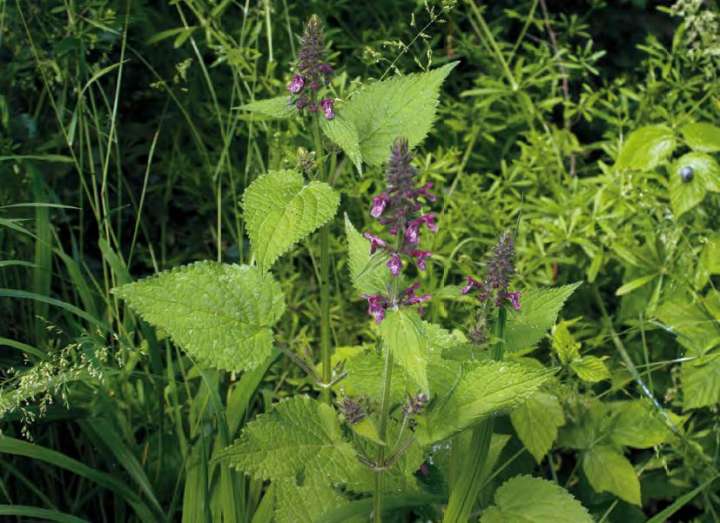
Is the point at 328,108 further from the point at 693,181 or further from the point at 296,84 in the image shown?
the point at 693,181

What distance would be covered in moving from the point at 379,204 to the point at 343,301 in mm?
1292

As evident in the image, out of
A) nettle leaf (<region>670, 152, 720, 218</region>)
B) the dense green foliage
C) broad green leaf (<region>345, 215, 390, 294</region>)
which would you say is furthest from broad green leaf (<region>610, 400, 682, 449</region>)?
broad green leaf (<region>345, 215, 390, 294</region>)

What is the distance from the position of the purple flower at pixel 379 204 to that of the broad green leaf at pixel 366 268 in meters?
0.07

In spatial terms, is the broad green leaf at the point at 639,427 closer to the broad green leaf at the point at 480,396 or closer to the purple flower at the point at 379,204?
the broad green leaf at the point at 480,396

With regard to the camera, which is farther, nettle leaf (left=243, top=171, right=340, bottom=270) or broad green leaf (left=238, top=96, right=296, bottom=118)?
broad green leaf (left=238, top=96, right=296, bottom=118)

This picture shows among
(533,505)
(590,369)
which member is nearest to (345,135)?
(533,505)

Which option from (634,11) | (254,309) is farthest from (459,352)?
(634,11)

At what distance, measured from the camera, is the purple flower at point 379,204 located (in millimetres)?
1423

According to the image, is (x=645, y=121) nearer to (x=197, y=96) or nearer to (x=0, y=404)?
(x=197, y=96)

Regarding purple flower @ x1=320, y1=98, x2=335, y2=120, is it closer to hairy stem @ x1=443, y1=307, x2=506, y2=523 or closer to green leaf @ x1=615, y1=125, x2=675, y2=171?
hairy stem @ x1=443, y1=307, x2=506, y2=523

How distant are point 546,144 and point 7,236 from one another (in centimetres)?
140

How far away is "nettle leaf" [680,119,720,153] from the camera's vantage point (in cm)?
243

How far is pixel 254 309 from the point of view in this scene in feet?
5.64

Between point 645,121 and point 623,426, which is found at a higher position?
point 645,121
